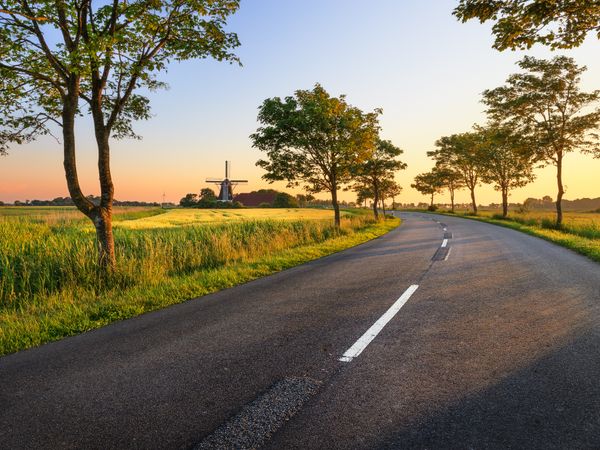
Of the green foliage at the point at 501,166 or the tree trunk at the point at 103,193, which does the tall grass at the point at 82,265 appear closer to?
the tree trunk at the point at 103,193

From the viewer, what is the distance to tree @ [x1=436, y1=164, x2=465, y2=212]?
55.0 metres

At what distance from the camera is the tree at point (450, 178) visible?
55.0m

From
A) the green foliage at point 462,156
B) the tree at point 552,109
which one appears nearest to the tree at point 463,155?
the green foliage at point 462,156

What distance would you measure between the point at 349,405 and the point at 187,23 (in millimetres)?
8666

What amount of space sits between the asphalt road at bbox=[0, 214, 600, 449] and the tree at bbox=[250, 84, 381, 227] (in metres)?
15.0

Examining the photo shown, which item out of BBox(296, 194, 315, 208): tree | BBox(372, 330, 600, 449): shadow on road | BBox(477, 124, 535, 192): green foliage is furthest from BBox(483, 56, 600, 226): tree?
BBox(296, 194, 315, 208): tree

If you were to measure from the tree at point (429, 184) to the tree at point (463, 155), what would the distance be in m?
4.52

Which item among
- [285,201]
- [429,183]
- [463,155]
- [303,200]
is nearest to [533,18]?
[463,155]

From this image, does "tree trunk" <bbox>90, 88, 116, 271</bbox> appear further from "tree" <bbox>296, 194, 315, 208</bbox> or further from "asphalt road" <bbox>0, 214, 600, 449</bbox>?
"tree" <bbox>296, 194, 315, 208</bbox>

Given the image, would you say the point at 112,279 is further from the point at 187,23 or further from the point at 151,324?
the point at 187,23

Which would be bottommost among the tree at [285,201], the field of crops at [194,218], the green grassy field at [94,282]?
the green grassy field at [94,282]

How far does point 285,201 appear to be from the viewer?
8881 centimetres

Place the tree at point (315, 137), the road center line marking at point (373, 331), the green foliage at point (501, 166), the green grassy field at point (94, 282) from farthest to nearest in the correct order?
the green foliage at point (501, 166)
the tree at point (315, 137)
the green grassy field at point (94, 282)
the road center line marking at point (373, 331)

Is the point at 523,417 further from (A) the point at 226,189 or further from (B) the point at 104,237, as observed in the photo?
(A) the point at 226,189
